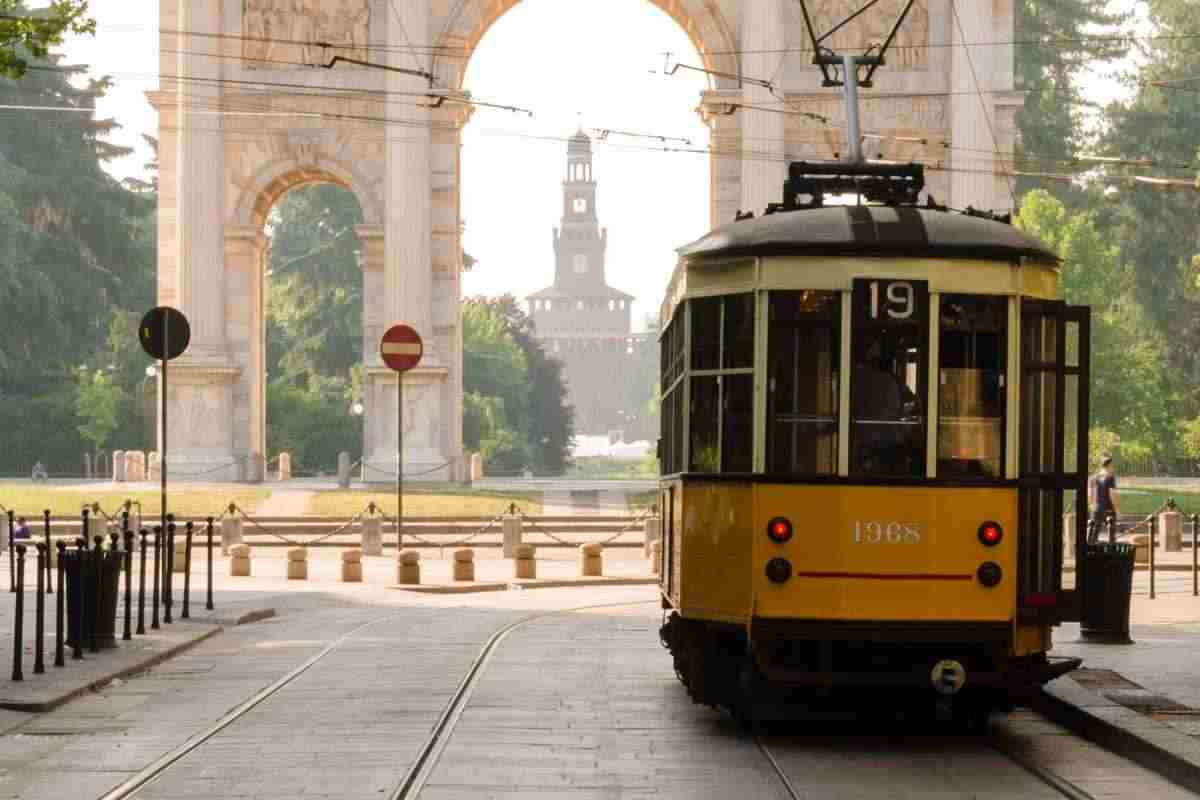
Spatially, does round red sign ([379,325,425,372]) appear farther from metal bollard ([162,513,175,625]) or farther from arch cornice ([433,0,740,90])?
arch cornice ([433,0,740,90])

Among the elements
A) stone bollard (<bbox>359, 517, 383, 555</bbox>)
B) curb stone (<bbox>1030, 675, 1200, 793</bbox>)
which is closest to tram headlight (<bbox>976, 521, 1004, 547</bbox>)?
curb stone (<bbox>1030, 675, 1200, 793</bbox>)

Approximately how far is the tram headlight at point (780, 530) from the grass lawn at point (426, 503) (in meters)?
32.7

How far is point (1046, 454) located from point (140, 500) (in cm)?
3642

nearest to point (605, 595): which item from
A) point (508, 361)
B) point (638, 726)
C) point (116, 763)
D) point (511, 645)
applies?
point (511, 645)

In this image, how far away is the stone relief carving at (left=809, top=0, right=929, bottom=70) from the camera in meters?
55.6

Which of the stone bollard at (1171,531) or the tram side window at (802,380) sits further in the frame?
the stone bollard at (1171,531)

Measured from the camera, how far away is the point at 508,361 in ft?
381

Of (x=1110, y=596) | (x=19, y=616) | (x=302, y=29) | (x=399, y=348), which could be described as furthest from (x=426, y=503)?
(x=19, y=616)

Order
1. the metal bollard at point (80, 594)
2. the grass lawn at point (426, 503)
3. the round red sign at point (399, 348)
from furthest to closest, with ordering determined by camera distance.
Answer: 1. the grass lawn at point (426, 503)
2. the round red sign at point (399, 348)
3. the metal bollard at point (80, 594)

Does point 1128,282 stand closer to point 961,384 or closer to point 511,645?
point 511,645

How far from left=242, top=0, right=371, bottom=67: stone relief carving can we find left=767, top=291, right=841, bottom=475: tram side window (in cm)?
4244

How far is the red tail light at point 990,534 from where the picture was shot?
13617 mm

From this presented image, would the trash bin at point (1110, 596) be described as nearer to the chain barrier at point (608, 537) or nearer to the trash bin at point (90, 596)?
the trash bin at point (90, 596)

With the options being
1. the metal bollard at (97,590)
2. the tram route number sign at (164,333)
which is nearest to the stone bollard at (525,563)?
the tram route number sign at (164,333)
